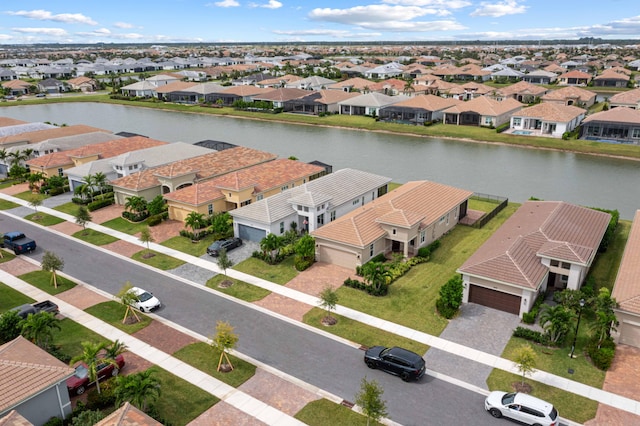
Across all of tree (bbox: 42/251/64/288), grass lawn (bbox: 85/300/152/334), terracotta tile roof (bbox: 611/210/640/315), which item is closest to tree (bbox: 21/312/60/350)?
grass lawn (bbox: 85/300/152/334)

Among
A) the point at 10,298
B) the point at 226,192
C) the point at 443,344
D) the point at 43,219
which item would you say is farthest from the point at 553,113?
the point at 10,298

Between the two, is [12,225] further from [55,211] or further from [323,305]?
[323,305]

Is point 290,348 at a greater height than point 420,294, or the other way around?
point 290,348

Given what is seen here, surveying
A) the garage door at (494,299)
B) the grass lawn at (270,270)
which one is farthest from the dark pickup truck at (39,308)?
the garage door at (494,299)

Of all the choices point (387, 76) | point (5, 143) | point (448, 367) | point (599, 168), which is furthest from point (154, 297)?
point (387, 76)

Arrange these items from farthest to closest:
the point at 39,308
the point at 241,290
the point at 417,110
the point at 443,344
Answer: the point at 417,110
the point at 241,290
the point at 39,308
the point at 443,344

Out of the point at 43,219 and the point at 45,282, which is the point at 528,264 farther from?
the point at 43,219

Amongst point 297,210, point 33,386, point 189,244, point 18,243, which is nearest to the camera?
point 33,386
